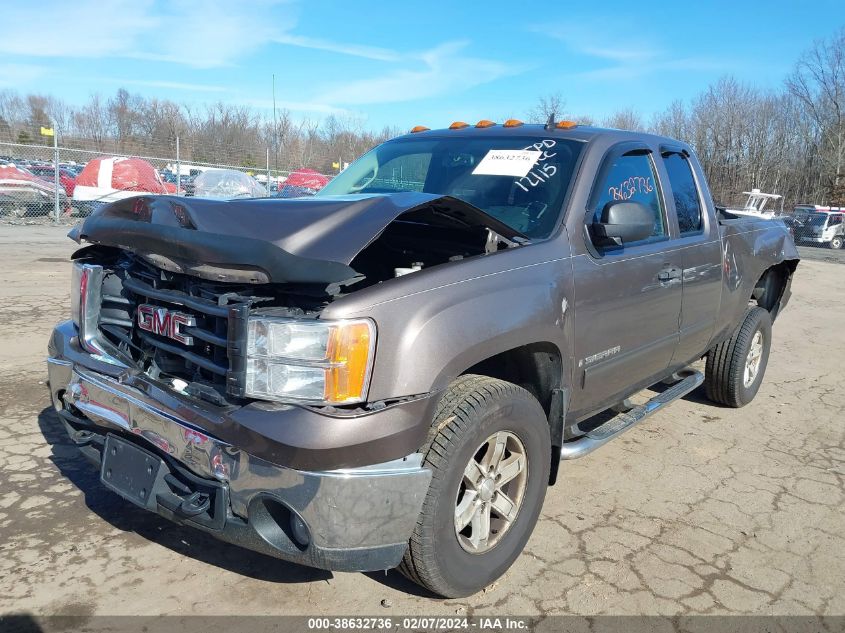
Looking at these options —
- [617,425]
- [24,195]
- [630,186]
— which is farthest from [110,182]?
[617,425]

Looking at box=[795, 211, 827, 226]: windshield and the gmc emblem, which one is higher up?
box=[795, 211, 827, 226]: windshield

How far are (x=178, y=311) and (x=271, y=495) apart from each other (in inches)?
31.6

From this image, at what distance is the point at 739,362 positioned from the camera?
16.5 ft

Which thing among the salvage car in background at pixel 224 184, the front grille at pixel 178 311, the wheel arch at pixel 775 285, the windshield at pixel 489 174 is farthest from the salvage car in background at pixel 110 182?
the front grille at pixel 178 311

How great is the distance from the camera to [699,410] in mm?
5289

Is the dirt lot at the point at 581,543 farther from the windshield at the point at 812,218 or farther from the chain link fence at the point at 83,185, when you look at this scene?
the windshield at the point at 812,218

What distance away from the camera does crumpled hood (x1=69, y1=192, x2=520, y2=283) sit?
2172 mm

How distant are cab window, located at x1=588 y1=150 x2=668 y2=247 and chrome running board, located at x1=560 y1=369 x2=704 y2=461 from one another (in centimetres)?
95

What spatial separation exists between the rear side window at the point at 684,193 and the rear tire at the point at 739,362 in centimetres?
121

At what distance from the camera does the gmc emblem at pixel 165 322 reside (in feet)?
8.04

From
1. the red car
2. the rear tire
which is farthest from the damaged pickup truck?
the red car

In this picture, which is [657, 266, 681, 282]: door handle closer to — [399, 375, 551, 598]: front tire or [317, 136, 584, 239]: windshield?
[317, 136, 584, 239]: windshield

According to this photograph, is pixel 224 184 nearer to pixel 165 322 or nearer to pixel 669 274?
pixel 669 274

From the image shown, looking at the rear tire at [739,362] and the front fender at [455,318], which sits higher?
the front fender at [455,318]
